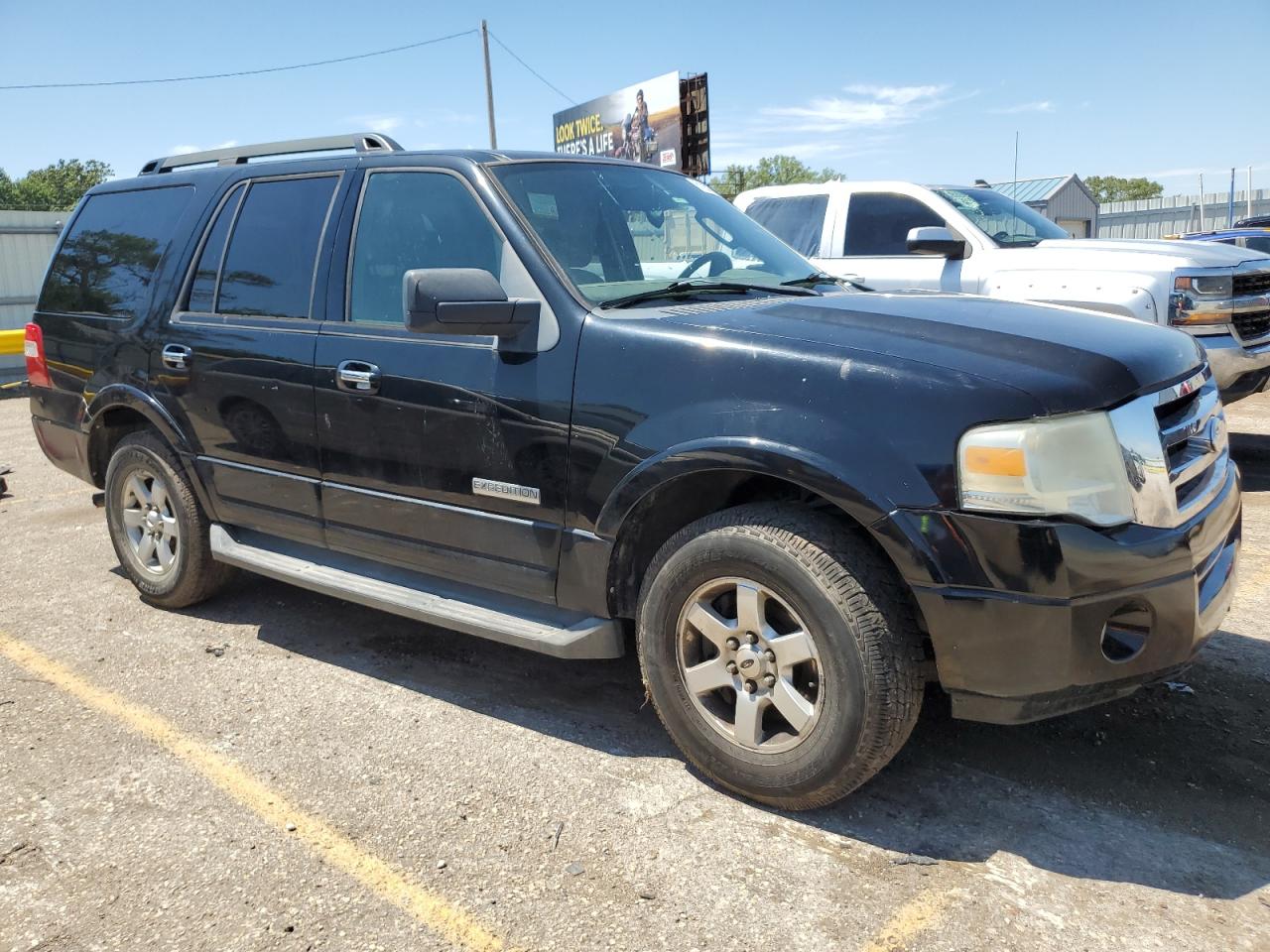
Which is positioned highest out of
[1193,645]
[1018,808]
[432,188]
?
[432,188]

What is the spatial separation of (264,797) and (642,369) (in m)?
1.76

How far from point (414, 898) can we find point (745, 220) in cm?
296

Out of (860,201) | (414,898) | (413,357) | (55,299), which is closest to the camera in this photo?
(414,898)

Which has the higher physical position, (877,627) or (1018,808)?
(877,627)

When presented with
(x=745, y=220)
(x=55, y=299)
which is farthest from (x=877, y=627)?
(x=55, y=299)

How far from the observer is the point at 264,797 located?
3.12 metres

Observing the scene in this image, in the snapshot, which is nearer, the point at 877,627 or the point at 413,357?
the point at 877,627

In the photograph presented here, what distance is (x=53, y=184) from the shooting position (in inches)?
3029

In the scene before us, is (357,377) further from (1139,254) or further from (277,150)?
(1139,254)

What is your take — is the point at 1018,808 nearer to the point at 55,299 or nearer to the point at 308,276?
the point at 308,276

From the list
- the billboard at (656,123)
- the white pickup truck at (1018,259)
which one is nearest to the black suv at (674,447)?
the white pickup truck at (1018,259)

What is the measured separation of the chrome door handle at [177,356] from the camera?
4.35m

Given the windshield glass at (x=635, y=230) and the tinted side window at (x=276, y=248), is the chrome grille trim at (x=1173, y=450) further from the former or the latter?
the tinted side window at (x=276, y=248)

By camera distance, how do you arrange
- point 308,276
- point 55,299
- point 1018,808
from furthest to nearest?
point 55,299 < point 308,276 < point 1018,808
